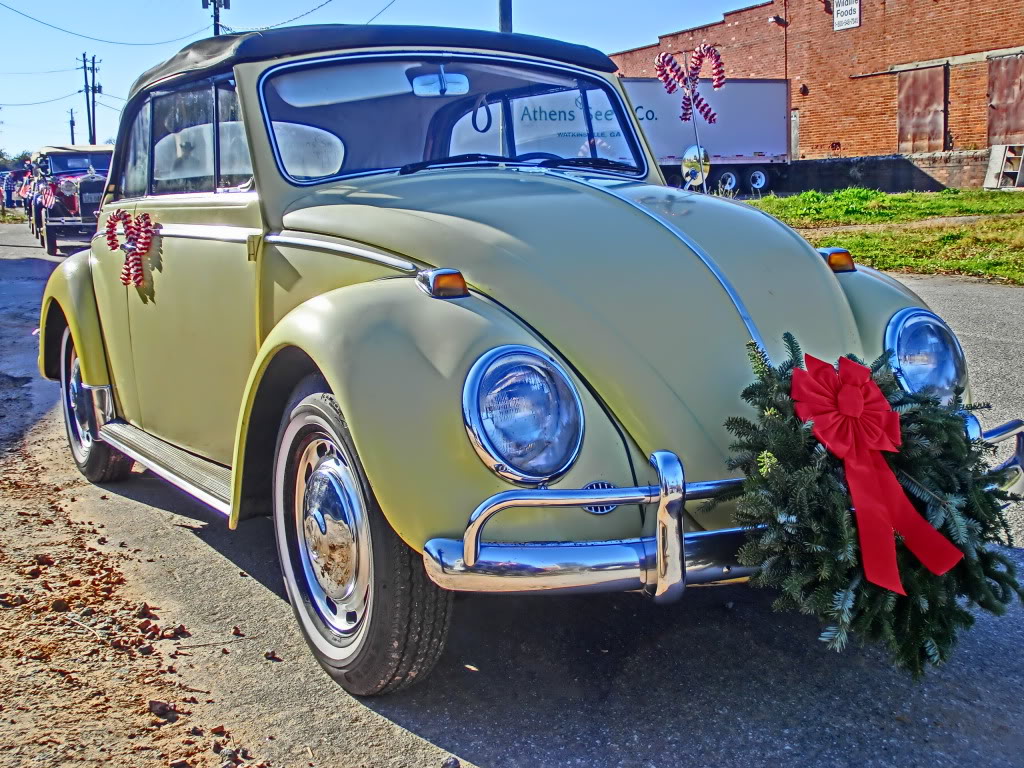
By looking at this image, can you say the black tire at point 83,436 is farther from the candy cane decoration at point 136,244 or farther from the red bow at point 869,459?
the red bow at point 869,459

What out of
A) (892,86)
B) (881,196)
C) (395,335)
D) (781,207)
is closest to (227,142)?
(395,335)

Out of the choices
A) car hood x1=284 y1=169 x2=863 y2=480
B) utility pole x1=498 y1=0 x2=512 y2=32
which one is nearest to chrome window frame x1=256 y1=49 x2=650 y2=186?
car hood x1=284 y1=169 x2=863 y2=480

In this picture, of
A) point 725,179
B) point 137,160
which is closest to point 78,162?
point 725,179

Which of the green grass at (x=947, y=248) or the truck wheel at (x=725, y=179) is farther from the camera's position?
the truck wheel at (x=725, y=179)

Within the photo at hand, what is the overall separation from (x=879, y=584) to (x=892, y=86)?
3188 cm

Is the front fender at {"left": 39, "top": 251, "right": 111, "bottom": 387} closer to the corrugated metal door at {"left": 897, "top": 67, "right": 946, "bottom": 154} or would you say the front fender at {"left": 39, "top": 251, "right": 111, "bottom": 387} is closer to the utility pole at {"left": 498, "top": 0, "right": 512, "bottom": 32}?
the utility pole at {"left": 498, "top": 0, "right": 512, "bottom": 32}

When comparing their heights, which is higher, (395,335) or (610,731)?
(395,335)

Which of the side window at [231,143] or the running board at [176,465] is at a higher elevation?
the side window at [231,143]

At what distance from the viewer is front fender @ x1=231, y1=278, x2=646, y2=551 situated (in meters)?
2.29

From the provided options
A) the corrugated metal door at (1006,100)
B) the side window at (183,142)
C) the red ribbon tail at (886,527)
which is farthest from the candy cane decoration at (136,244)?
the corrugated metal door at (1006,100)

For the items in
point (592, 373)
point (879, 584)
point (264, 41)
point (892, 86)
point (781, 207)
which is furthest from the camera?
point (892, 86)

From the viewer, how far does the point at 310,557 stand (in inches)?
112

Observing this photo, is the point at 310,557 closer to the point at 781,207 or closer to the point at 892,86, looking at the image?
the point at 781,207

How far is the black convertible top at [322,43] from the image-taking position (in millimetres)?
3498
